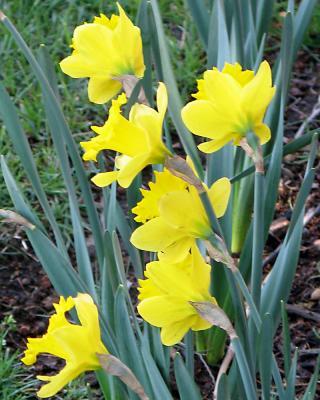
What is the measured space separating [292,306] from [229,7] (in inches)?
27.8

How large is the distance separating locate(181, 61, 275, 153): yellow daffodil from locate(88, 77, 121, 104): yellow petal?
0.29 metres

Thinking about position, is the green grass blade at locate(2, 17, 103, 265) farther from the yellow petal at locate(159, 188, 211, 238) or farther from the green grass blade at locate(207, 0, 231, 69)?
the yellow petal at locate(159, 188, 211, 238)

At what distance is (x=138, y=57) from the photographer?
1222mm

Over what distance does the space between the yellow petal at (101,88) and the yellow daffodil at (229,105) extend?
29 cm

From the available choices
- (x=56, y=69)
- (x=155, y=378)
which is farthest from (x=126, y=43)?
(x=56, y=69)

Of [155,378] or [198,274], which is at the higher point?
[198,274]

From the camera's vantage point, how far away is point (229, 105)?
3.27 ft

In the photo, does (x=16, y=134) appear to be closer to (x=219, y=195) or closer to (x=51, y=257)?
(x=51, y=257)

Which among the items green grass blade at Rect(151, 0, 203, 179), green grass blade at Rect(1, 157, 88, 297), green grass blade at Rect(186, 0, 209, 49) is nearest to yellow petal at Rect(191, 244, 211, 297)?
green grass blade at Rect(1, 157, 88, 297)

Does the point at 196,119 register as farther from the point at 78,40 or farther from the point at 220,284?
the point at 220,284

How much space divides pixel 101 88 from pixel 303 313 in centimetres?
92

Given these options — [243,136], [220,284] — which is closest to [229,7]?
[220,284]

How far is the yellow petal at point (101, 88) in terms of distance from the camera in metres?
1.26

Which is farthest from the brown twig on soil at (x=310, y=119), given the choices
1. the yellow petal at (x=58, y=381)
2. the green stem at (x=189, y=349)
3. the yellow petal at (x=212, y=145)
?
the yellow petal at (x=58, y=381)
